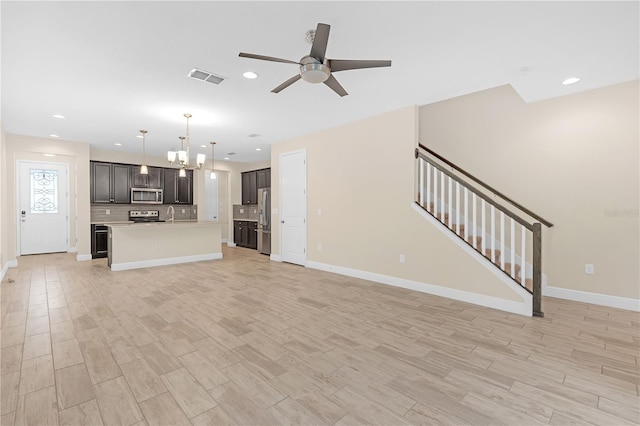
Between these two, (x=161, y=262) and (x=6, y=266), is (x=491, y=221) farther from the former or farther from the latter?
(x=6, y=266)

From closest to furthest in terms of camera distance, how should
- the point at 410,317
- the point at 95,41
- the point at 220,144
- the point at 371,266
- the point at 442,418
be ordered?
the point at 442,418 → the point at 95,41 → the point at 410,317 → the point at 371,266 → the point at 220,144

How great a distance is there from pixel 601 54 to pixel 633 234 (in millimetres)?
2177

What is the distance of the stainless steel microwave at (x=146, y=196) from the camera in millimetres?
7792

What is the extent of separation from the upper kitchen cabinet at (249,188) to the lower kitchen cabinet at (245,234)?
0.69 metres

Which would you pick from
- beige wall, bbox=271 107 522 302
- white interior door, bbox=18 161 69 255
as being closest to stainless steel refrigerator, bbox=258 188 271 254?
beige wall, bbox=271 107 522 302

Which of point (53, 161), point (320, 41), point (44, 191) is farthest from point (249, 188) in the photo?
point (320, 41)

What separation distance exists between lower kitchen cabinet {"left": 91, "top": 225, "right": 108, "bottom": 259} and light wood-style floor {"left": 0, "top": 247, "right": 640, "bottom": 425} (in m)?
3.08

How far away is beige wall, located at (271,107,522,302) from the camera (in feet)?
13.2

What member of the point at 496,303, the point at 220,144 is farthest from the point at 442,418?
the point at 220,144

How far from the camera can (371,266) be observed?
492cm

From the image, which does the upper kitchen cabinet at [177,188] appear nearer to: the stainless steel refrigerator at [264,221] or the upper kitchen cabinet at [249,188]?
the upper kitchen cabinet at [249,188]

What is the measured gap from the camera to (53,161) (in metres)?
6.93

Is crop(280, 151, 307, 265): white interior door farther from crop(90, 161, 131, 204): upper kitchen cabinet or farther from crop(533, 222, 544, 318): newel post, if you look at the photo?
crop(90, 161, 131, 204): upper kitchen cabinet

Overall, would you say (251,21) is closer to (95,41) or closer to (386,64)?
(386,64)
